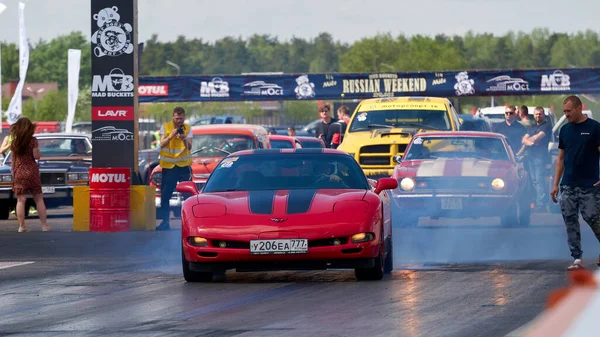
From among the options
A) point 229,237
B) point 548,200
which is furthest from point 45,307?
point 548,200

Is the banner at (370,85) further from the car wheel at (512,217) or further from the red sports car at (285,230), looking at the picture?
the red sports car at (285,230)

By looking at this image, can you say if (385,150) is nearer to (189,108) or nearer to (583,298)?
(583,298)

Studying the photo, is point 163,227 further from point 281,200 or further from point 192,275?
point 281,200

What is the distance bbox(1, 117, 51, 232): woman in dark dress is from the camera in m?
17.9

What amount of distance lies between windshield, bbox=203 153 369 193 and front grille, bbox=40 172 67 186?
10.9 m

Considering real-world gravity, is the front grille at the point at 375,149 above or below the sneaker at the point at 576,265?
above

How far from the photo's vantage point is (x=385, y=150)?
2094 centimetres

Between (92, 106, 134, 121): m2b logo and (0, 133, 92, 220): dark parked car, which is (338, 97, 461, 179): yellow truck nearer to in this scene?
(92, 106, 134, 121): m2b logo

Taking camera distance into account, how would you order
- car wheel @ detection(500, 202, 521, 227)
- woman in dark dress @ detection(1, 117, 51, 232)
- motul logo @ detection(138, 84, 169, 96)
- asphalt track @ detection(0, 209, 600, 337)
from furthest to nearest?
motul logo @ detection(138, 84, 169, 96)
woman in dark dress @ detection(1, 117, 51, 232)
car wheel @ detection(500, 202, 521, 227)
asphalt track @ detection(0, 209, 600, 337)

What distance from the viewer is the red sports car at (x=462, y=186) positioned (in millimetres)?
16984

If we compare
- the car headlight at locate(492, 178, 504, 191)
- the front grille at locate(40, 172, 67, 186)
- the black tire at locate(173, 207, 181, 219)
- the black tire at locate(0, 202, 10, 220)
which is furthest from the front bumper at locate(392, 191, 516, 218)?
the black tire at locate(0, 202, 10, 220)

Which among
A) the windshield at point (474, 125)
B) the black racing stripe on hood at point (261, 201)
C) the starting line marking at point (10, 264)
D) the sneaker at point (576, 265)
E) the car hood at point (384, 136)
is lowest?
the starting line marking at point (10, 264)

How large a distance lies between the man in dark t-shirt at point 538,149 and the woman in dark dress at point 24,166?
8.98 metres

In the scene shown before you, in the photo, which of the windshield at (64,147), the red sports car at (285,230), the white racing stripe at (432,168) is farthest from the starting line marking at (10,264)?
the windshield at (64,147)
